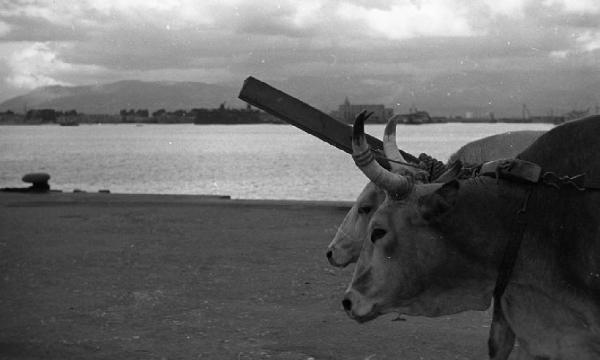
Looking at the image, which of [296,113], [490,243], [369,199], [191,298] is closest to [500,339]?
[490,243]

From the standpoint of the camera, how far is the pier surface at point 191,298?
29.6 feet

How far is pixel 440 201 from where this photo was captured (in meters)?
4.80

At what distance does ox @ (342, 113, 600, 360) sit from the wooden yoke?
1852 millimetres

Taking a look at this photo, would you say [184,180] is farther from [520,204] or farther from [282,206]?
[520,204]

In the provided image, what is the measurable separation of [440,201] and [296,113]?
240 cm

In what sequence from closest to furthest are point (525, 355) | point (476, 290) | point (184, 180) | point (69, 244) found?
point (476, 290) → point (525, 355) → point (69, 244) → point (184, 180)

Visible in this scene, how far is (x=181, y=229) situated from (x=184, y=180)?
6219 centimetres

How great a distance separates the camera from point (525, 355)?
524 cm

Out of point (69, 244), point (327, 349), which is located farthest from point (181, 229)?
point (327, 349)

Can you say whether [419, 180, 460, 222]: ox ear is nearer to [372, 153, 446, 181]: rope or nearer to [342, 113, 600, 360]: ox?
[342, 113, 600, 360]: ox

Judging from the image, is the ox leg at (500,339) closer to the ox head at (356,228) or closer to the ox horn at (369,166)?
the ox horn at (369,166)

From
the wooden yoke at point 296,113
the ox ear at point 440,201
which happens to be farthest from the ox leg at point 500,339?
the wooden yoke at point 296,113

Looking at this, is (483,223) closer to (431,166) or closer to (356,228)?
(431,166)

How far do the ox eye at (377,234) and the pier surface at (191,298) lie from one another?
12.4 feet
